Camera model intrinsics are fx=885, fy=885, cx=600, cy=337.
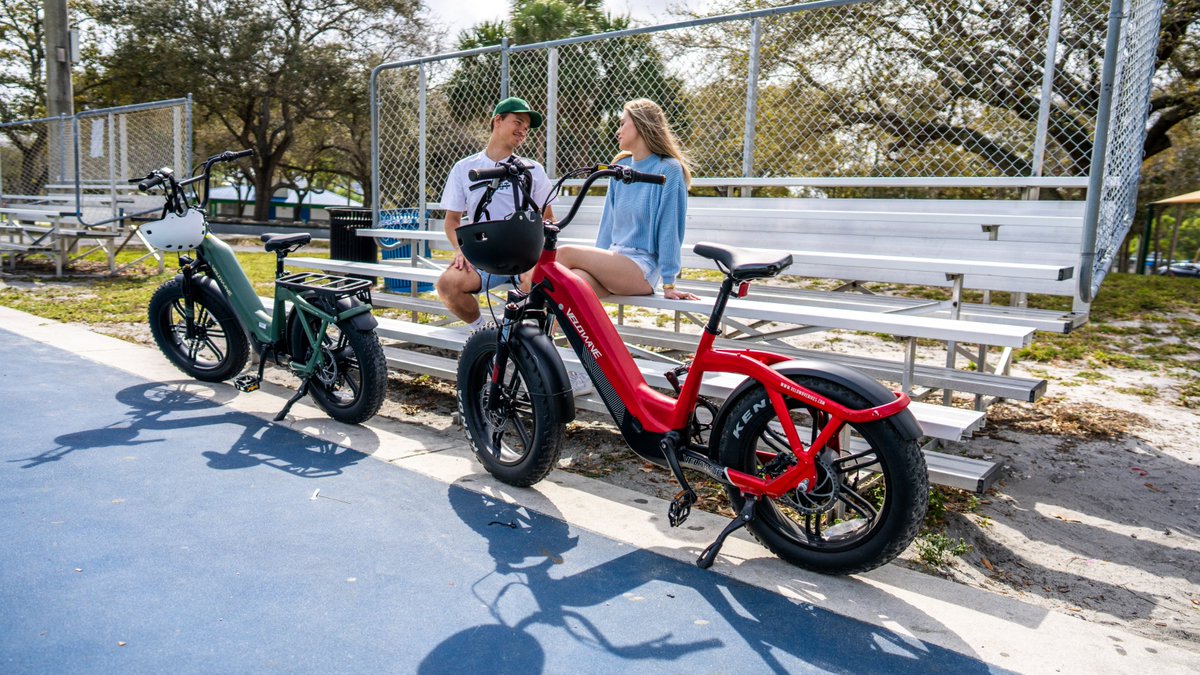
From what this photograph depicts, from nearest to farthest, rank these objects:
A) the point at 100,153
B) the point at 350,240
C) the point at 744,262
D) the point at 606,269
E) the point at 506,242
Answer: the point at 744,262 → the point at 506,242 → the point at 606,269 → the point at 350,240 → the point at 100,153

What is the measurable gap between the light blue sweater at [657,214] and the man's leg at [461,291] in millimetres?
949

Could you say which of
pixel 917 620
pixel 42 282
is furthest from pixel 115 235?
pixel 917 620

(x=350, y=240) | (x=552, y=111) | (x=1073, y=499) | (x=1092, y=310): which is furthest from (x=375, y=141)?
(x=1092, y=310)

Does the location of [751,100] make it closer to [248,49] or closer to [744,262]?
[744,262]

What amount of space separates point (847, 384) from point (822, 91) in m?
5.45

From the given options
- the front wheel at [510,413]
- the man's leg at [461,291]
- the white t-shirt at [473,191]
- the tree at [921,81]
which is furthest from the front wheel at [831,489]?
the tree at [921,81]

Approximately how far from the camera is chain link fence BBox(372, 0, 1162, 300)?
6855 millimetres

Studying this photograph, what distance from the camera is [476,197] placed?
515cm

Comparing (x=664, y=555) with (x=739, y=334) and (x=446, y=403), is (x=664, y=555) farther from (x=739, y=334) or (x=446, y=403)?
(x=739, y=334)

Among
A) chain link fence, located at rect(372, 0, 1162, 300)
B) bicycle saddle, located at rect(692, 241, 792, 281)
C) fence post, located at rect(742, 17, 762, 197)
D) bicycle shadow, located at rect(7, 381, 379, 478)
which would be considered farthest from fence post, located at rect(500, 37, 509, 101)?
bicycle saddle, located at rect(692, 241, 792, 281)

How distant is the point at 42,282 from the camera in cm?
1128

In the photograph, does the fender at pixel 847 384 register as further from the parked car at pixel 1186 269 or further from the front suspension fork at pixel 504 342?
the parked car at pixel 1186 269

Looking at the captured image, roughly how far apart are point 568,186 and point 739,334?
107 inches

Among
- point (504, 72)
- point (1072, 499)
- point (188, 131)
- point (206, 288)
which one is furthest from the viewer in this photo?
point (188, 131)
